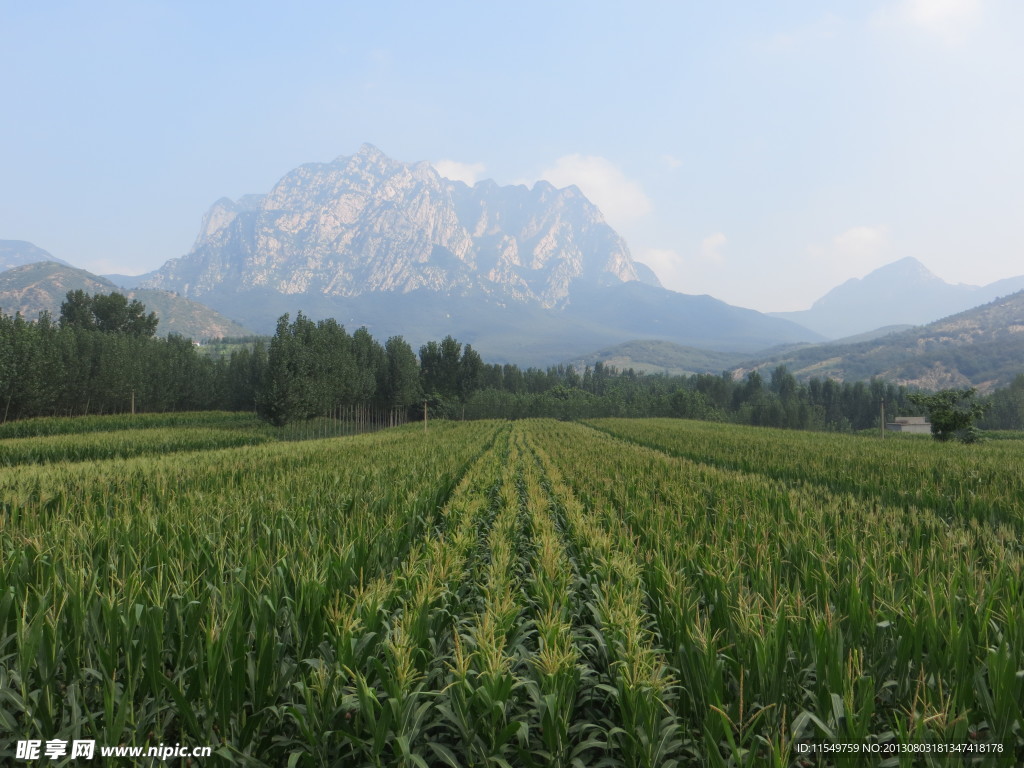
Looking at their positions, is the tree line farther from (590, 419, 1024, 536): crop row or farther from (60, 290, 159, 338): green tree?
(590, 419, 1024, 536): crop row

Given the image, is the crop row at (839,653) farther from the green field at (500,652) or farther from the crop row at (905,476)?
the crop row at (905,476)

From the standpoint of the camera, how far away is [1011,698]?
2.56 metres

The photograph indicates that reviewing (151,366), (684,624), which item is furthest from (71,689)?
(151,366)

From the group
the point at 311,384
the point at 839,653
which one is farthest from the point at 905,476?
the point at 311,384

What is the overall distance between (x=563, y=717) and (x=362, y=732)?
4.19 ft

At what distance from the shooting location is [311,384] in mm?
44250

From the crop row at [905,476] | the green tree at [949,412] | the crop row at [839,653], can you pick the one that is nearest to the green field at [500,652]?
the crop row at [839,653]

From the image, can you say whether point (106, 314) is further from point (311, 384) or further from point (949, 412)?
point (949, 412)

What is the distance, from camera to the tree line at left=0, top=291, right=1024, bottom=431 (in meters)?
45.4

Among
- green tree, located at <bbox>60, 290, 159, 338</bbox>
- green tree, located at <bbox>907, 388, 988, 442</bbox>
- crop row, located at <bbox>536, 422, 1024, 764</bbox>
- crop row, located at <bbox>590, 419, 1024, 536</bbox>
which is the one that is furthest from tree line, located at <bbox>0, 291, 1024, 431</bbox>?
crop row, located at <bbox>536, 422, 1024, 764</bbox>

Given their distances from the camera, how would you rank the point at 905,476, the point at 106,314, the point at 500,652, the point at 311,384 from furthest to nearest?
1. the point at 106,314
2. the point at 311,384
3. the point at 905,476
4. the point at 500,652

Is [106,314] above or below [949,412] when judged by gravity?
above

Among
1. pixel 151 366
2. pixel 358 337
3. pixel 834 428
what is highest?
pixel 358 337

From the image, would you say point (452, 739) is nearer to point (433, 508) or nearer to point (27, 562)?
point (27, 562)
